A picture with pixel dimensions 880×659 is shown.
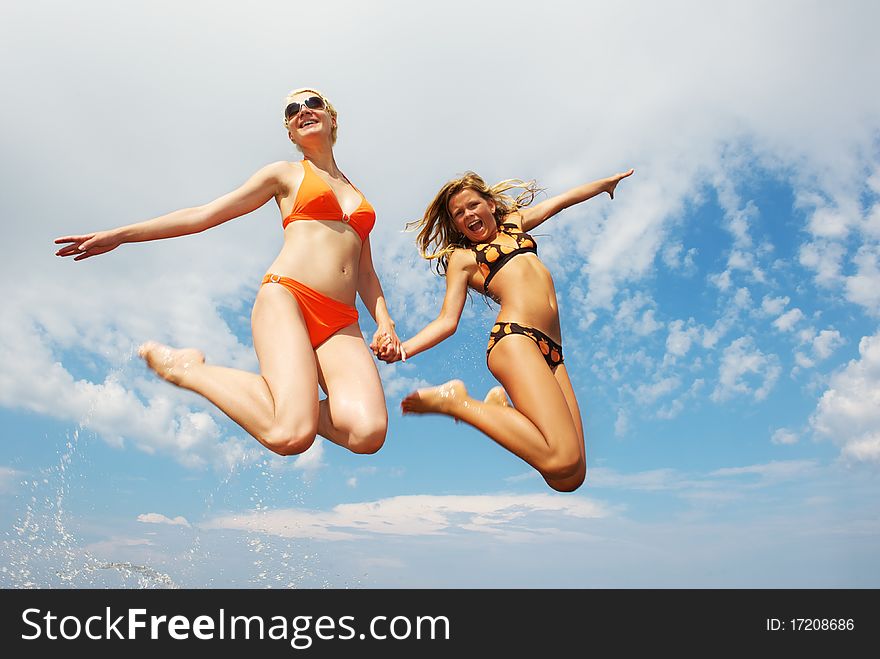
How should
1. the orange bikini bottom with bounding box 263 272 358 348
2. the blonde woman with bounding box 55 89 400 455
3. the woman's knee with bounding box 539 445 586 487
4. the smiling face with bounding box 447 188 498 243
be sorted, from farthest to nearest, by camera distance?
1. the smiling face with bounding box 447 188 498 243
2. the woman's knee with bounding box 539 445 586 487
3. the orange bikini bottom with bounding box 263 272 358 348
4. the blonde woman with bounding box 55 89 400 455

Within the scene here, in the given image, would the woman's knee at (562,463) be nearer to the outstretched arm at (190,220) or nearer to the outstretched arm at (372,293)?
the outstretched arm at (372,293)

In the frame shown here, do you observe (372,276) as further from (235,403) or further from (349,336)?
(235,403)

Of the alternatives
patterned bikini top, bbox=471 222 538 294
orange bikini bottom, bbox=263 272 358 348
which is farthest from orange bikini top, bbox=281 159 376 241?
patterned bikini top, bbox=471 222 538 294

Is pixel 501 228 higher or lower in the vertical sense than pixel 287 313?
higher

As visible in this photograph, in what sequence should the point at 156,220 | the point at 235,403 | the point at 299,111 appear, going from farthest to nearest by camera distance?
the point at 299,111
the point at 156,220
the point at 235,403

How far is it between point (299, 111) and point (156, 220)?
5.98 feet

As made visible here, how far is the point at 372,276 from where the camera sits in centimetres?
749

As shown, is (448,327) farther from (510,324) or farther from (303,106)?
(303,106)

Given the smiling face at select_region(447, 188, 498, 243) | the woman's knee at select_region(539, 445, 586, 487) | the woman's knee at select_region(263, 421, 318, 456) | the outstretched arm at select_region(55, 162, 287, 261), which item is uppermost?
the smiling face at select_region(447, 188, 498, 243)

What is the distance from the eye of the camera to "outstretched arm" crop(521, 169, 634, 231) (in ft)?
27.6

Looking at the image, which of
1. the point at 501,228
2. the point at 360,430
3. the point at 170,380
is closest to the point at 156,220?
the point at 170,380

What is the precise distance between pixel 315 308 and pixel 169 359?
139cm

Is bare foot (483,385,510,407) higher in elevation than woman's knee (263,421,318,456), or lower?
higher

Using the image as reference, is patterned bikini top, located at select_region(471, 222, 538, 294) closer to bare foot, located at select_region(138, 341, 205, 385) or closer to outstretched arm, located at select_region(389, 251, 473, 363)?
outstretched arm, located at select_region(389, 251, 473, 363)
